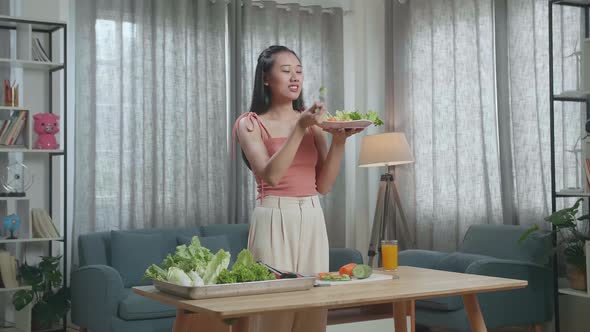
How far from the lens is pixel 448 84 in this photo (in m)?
5.92

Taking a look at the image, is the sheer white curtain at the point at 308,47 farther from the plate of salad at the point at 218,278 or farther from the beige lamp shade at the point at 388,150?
the plate of salad at the point at 218,278

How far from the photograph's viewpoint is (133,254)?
5.24m

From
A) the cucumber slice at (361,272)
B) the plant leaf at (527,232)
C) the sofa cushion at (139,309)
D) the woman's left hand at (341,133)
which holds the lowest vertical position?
the sofa cushion at (139,309)

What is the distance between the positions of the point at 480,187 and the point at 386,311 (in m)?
1.29

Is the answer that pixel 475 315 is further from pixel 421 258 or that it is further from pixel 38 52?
pixel 38 52

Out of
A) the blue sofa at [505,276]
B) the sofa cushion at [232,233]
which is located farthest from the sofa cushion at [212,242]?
the blue sofa at [505,276]

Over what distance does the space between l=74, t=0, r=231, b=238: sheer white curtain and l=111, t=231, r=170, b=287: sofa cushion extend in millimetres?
451

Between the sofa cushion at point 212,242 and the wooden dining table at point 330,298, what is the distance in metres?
3.04

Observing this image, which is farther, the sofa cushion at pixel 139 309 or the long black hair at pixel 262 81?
the sofa cushion at pixel 139 309

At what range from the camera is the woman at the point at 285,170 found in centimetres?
215

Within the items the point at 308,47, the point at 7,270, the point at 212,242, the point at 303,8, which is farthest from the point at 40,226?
the point at 303,8

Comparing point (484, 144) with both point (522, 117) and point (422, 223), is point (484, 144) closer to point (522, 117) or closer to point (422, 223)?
point (522, 117)

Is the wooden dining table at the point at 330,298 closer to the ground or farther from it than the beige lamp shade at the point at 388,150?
closer to the ground

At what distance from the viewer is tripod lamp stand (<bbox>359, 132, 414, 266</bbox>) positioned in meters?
5.61
